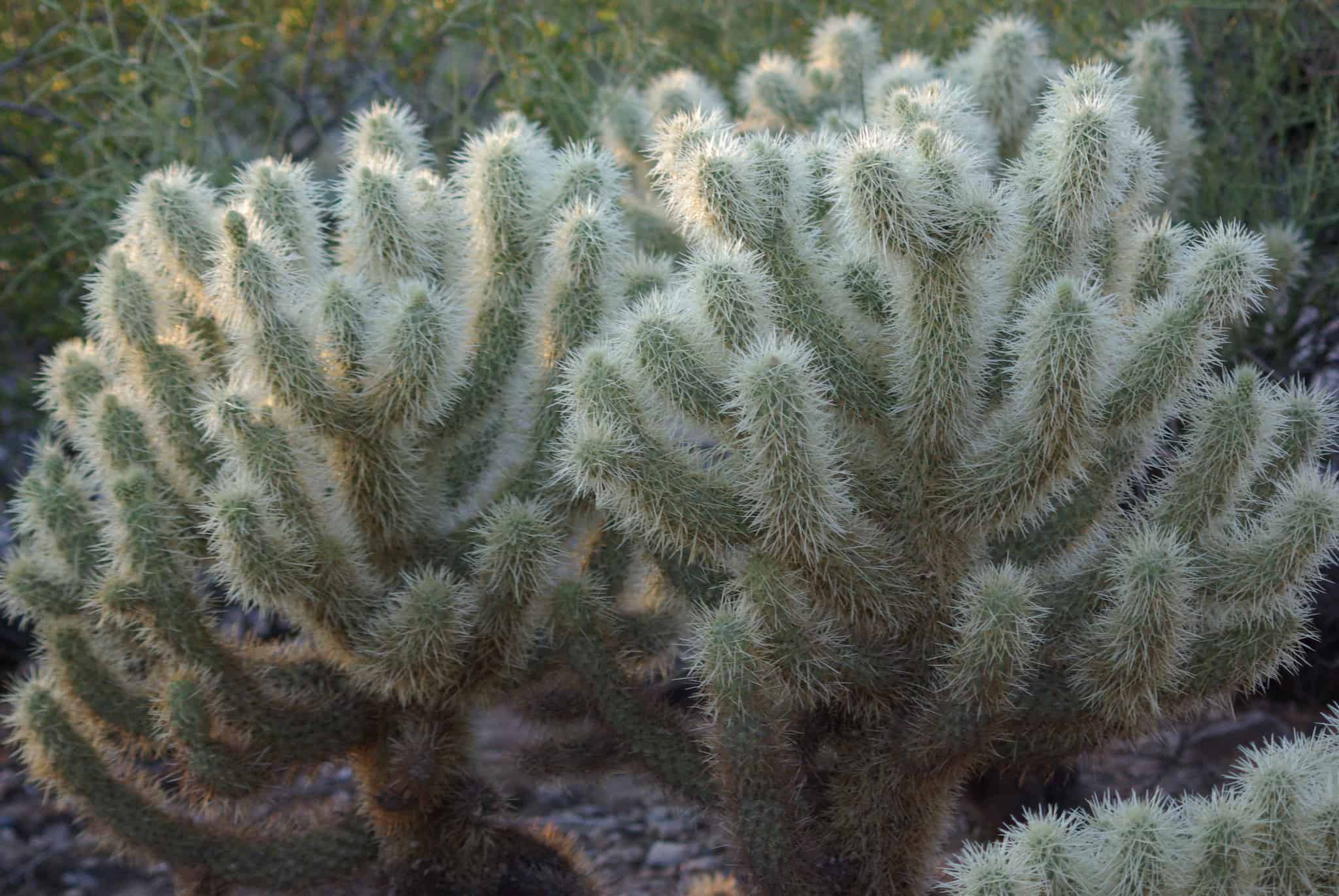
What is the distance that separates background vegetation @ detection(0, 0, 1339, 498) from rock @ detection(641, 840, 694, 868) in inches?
82.3

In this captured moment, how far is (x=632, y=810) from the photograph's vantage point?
12.0ft

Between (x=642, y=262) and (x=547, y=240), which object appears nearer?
(x=547, y=240)

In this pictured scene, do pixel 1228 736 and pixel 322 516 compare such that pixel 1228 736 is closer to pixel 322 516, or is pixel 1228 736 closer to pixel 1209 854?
pixel 1209 854

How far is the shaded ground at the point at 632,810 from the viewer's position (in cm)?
321

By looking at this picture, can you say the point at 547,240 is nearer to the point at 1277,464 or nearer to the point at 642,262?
the point at 642,262

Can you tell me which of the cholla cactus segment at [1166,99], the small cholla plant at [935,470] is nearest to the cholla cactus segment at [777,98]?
the cholla cactus segment at [1166,99]

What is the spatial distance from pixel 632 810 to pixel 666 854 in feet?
A: 1.00

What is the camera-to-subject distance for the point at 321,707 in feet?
8.39

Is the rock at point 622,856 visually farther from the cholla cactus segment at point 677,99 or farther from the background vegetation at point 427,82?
the background vegetation at point 427,82

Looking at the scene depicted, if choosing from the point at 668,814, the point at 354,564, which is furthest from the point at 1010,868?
the point at 668,814

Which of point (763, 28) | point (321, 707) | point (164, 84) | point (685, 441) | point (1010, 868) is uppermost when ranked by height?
point (763, 28)

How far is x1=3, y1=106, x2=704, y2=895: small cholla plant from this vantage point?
2.28 m

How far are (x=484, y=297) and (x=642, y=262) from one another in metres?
0.35

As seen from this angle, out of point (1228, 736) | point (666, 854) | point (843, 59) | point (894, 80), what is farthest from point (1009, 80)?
point (666, 854)
